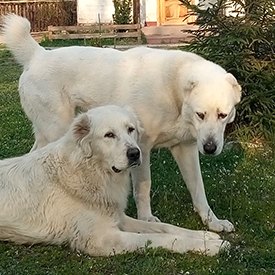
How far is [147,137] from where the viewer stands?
5.65 meters

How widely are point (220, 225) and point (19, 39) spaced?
2.63 meters

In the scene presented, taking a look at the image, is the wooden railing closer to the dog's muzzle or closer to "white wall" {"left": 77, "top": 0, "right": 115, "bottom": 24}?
"white wall" {"left": 77, "top": 0, "right": 115, "bottom": 24}

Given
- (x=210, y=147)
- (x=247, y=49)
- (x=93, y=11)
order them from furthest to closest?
(x=93, y=11) → (x=247, y=49) → (x=210, y=147)

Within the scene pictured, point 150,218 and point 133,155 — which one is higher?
point 133,155

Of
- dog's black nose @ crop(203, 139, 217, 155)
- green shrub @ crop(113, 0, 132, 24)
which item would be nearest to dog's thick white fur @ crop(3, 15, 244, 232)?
dog's black nose @ crop(203, 139, 217, 155)

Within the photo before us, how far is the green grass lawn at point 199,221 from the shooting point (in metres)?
4.65

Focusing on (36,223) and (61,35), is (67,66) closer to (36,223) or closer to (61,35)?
(36,223)

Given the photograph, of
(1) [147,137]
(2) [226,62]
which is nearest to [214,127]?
(1) [147,137]

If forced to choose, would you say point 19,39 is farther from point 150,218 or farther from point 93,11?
point 93,11

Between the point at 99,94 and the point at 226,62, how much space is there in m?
3.09

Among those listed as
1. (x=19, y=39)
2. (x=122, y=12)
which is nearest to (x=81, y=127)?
(x=19, y=39)

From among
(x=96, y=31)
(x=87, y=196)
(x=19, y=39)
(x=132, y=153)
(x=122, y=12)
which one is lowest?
(x=96, y=31)

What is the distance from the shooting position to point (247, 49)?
28.9 ft

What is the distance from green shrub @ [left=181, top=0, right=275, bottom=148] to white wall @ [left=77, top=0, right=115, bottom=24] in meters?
17.5
